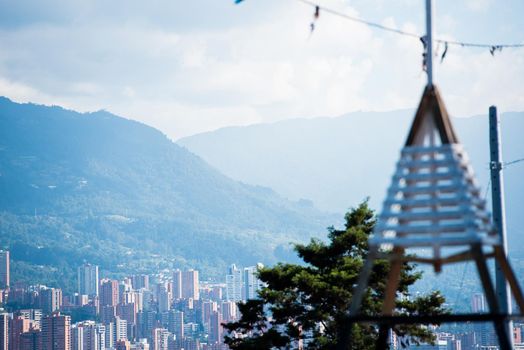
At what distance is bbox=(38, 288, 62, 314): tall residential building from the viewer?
101750 millimetres

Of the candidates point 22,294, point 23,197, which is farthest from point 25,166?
point 22,294

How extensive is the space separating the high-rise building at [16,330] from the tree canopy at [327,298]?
58.5 metres

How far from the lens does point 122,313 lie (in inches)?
3932

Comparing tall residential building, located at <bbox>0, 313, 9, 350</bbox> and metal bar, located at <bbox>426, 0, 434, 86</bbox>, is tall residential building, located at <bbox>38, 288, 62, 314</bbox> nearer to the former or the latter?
tall residential building, located at <bbox>0, 313, 9, 350</bbox>

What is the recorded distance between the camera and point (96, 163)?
7156 inches

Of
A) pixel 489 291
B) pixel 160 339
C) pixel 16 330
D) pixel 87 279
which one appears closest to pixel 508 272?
pixel 489 291

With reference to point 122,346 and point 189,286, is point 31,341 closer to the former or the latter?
point 122,346

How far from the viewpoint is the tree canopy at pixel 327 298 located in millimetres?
13703

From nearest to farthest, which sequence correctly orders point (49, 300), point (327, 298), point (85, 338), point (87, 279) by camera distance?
1. point (327, 298)
2. point (85, 338)
3. point (49, 300)
4. point (87, 279)

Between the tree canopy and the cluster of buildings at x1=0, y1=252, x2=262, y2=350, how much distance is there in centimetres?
4163

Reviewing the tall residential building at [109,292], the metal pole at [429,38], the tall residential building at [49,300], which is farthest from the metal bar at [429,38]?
the tall residential building at [109,292]

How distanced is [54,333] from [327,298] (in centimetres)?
6014

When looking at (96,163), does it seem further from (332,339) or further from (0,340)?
(332,339)

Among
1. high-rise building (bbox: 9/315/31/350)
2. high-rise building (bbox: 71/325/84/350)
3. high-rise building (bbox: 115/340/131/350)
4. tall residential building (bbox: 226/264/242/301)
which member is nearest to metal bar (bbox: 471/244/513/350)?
high-rise building (bbox: 9/315/31/350)
